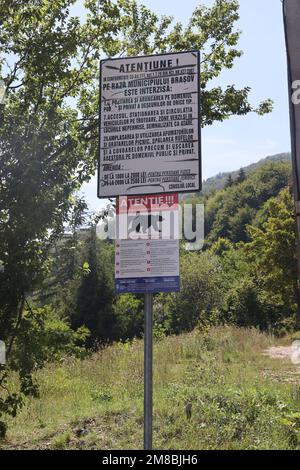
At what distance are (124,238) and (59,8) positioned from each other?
14.3 feet

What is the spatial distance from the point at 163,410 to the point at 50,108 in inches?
161

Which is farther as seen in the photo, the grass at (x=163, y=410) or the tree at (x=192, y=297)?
the tree at (x=192, y=297)

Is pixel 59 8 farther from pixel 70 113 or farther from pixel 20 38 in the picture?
pixel 70 113

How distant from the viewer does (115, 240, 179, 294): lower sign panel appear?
11.4 ft

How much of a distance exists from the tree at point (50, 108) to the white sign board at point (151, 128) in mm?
1765

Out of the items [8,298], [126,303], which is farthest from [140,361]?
[126,303]

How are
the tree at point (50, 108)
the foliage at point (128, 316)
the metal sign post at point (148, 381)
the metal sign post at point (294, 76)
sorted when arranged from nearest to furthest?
the metal sign post at point (148, 381)
the metal sign post at point (294, 76)
the tree at point (50, 108)
the foliage at point (128, 316)

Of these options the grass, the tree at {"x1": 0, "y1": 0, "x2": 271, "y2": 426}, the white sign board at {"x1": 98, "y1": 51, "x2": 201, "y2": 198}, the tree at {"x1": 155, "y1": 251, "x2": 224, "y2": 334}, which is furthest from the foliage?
the white sign board at {"x1": 98, "y1": 51, "x2": 201, "y2": 198}

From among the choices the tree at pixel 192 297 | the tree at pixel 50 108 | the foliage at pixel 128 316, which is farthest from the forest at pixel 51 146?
the foliage at pixel 128 316

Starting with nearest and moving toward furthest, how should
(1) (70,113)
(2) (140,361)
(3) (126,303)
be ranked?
(1) (70,113), (2) (140,361), (3) (126,303)

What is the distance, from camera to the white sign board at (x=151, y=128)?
11.7 feet

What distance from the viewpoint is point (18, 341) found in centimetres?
556

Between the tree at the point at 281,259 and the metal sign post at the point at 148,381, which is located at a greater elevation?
the tree at the point at 281,259

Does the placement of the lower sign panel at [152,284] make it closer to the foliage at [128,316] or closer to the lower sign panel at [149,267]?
the lower sign panel at [149,267]
